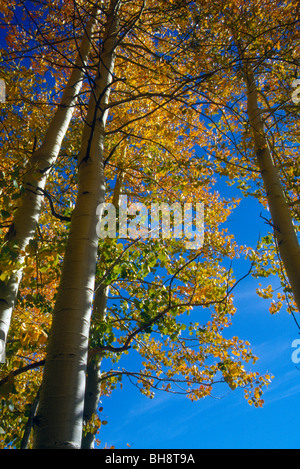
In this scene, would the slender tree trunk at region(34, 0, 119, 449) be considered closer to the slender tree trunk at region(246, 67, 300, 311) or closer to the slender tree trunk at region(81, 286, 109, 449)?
the slender tree trunk at region(246, 67, 300, 311)

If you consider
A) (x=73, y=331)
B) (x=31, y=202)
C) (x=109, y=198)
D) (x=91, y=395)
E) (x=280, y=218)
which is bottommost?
(x=73, y=331)

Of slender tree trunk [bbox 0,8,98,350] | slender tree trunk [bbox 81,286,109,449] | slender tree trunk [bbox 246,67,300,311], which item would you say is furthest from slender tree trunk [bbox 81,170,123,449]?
slender tree trunk [bbox 246,67,300,311]

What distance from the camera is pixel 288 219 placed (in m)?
3.72

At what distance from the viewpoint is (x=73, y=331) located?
1.73 m

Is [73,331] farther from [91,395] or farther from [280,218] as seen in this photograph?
[91,395]

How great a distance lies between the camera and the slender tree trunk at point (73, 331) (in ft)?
4.70

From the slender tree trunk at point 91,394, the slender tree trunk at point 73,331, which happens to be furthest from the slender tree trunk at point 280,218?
the slender tree trunk at point 91,394

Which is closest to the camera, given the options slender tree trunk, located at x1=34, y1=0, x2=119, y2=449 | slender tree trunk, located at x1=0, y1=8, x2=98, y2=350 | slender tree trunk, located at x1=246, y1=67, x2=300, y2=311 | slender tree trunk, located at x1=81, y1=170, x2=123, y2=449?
slender tree trunk, located at x1=34, y1=0, x2=119, y2=449

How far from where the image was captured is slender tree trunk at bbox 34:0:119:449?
1.43 meters

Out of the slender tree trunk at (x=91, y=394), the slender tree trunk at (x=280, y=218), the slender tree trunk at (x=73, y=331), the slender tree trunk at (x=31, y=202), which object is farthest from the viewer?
the slender tree trunk at (x=91, y=394)

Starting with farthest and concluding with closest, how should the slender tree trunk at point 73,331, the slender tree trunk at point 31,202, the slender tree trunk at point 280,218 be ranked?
the slender tree trunk at point 280,218
the slender tree trunk at point 31,202
the slender tree trunk at point 73,331

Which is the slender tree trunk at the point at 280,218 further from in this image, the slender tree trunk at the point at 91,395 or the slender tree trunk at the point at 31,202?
the slender tree trunk at the point at 91,395

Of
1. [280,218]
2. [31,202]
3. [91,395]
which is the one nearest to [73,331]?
[31,202]
